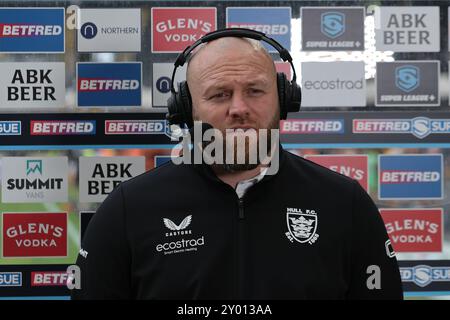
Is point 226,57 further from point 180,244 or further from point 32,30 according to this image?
point 32,30

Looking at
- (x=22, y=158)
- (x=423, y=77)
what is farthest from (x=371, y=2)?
(x=22, y=158)

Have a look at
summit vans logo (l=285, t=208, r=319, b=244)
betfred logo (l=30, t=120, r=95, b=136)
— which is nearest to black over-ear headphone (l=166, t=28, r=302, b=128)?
summit vans logo (l=285, t=208, r=319, b=244)

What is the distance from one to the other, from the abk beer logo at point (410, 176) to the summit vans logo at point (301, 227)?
0.69 meters

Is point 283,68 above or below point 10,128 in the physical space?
above

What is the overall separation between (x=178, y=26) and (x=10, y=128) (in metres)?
0.63

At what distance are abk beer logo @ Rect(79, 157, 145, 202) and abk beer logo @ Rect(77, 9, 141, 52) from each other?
357 mm

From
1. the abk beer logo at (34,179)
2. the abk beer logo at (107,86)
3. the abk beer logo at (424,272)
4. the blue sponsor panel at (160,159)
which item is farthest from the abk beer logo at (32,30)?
the abk beer logo at (424,272)

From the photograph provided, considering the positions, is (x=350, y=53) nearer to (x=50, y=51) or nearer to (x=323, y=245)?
(x=323, y=245)

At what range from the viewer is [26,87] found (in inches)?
62.1

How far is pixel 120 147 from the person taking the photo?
1.57m

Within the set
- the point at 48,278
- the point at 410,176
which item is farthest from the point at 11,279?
the point at 410,176

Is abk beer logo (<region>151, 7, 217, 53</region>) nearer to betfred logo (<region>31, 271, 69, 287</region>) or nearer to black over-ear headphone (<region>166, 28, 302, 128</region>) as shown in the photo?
black over-ear headphone (<region>166, 28, 302, 128</region>)

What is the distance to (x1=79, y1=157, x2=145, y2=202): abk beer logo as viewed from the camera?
1.58 m

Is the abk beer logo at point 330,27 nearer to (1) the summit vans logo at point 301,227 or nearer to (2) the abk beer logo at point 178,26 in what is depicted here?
(2) the abk beer logo at point 178,26
